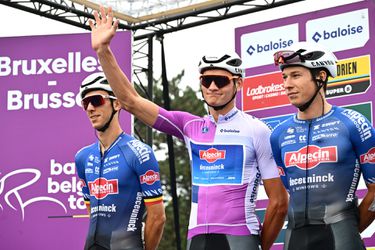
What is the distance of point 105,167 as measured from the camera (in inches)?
267

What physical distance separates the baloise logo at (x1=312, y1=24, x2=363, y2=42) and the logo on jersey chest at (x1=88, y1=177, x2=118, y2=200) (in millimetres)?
5712

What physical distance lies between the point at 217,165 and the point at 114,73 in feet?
3.20

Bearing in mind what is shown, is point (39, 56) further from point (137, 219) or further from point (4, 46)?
point (137, 219)

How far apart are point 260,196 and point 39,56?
4.29m

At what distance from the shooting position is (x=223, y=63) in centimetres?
620

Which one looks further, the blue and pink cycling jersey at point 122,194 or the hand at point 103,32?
the blue and pink cycling jersey at point 122,194

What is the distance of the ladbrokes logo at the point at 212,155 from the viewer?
19.8 feet

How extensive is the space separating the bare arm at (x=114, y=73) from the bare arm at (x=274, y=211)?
985 mm

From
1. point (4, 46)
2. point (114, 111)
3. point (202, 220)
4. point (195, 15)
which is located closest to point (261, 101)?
point (195, 15)

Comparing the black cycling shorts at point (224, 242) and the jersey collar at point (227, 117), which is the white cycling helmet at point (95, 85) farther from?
the black cycling shorts at point (224, 242)

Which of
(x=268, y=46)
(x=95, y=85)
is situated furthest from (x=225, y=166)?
(x=268, y=46)

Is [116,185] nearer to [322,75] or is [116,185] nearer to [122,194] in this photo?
[122,194]

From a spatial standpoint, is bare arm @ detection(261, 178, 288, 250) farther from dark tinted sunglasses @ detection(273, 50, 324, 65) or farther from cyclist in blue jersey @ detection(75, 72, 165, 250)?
Answer: cyclist in blue jersey @ detection(75, 72, 165, 250)

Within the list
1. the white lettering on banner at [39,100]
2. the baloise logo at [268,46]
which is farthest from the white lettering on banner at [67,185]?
the baloise logo at [268,46]
